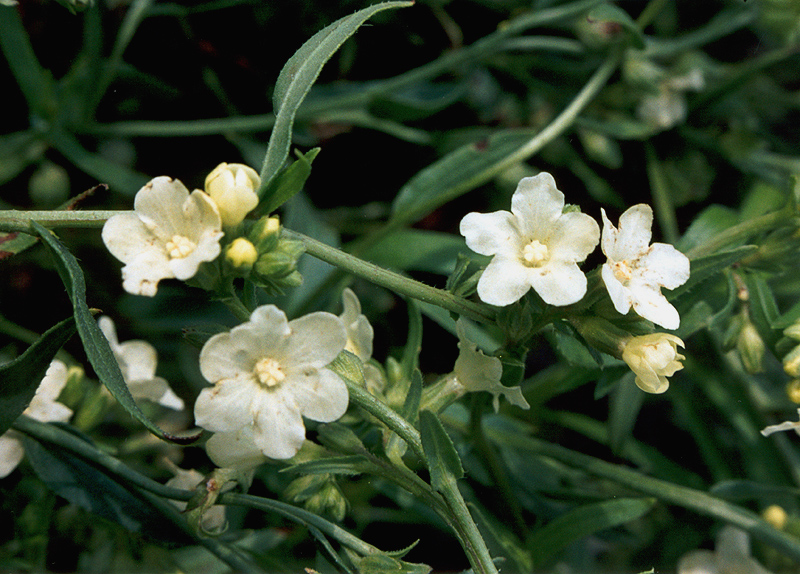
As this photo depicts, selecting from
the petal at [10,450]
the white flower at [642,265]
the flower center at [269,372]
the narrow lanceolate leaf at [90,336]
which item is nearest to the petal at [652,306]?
the white flower at [642,265]

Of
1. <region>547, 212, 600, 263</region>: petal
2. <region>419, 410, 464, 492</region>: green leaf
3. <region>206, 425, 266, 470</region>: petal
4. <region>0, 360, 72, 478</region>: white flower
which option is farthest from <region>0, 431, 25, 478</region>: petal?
<region>547, 212, 600, 263</region>: petal

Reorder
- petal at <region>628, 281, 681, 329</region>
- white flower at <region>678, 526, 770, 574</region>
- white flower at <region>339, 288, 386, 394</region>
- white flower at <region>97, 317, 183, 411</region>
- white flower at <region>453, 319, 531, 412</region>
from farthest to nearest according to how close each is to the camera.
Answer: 1. white flower at <region>678, 526, 770, 574</region>
2. white flower at <region>97, 317, 183, 411</region>
3. white flower at <region>339, 288, 386, 394</region>
4. white flower at <region>453, 319, 531, 412</region>
5. petal at <region>628, 281, 681, 329</region>

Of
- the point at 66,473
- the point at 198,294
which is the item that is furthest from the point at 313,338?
the point at 198,294

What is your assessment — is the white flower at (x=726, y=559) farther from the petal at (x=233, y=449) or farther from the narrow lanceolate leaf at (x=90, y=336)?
the narrow lanceolate leaf at (x=90, y=336)

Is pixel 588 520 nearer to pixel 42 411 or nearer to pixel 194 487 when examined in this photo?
pixel 194 487

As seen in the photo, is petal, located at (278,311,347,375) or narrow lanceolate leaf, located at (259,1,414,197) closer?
petal, located at (278,311,347,375)

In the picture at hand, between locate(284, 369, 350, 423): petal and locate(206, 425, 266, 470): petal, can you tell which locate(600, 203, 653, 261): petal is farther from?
locate(206, 425, 266, 470): petal

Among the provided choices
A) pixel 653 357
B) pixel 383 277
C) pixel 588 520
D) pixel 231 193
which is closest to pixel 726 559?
pixel 588 520
